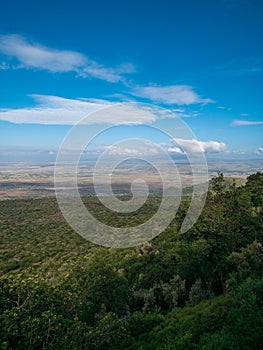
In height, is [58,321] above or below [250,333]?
below

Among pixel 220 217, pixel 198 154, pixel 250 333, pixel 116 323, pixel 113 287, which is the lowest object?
pixel 113 287

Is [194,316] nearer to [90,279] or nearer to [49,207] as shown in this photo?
[90,279]

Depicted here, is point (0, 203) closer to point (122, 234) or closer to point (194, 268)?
point (122, 234)

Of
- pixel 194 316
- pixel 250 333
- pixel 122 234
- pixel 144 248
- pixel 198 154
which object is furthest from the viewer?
pixel 122 234

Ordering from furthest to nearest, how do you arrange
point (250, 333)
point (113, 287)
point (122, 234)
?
point (122, 234)
point (113, 287)
point (250, 333)

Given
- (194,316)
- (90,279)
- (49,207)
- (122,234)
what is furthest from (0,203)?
(194,316)

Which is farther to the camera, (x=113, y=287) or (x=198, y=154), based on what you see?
(x=113, y=287)

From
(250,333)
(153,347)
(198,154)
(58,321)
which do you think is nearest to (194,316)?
(153,347)
